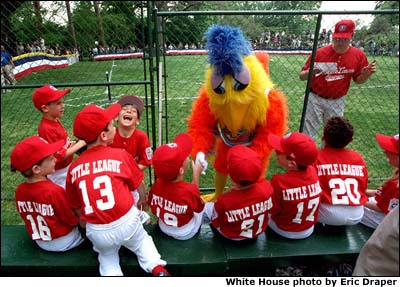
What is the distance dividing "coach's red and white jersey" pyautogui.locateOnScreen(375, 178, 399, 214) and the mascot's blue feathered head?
1.39 metres

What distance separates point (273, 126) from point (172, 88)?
7130mm

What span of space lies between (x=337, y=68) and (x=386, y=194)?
1964mm

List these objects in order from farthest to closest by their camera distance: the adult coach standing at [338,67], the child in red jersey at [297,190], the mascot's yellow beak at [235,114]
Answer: the adult coach standing at [338,67] < the mascot's yellow beak at [235,114] < the child in red jersey at [297,190]

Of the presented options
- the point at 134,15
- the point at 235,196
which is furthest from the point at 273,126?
the point at 134,15

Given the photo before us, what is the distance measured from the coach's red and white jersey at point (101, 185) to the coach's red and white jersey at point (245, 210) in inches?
26.2

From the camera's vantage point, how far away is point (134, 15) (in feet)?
12.3

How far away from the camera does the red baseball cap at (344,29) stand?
12.8 feet

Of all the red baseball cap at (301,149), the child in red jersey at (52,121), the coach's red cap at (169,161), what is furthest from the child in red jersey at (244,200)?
the child in red jersey at (52,121)

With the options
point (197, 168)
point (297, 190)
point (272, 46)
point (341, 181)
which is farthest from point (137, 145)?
point (341, 181)

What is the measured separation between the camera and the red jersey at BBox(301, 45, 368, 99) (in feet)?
13.4

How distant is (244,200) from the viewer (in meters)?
2.40

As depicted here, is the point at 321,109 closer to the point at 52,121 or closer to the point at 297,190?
the point at 297,190

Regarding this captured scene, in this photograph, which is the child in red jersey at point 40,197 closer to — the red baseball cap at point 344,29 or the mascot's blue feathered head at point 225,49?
the mascot's blue feathered head at point 225,49

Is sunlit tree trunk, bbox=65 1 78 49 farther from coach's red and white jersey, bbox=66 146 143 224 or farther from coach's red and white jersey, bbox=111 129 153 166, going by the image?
coach's red and white jersey, bbox=66 146 143 224
